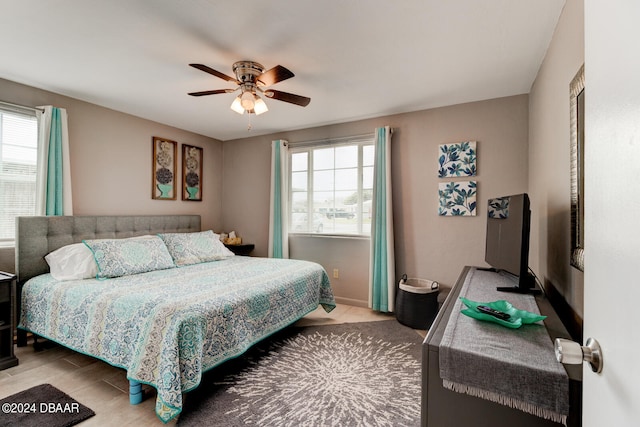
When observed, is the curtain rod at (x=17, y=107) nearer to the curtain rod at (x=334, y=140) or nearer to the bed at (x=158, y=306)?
the bed at (x=158, y=306)

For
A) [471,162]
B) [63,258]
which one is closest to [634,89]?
[471,162]

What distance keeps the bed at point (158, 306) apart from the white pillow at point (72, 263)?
0.06m

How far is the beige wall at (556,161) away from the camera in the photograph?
1.55 m

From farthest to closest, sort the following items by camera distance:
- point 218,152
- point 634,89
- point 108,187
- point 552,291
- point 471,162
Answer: point 218,152 → point 108,187 → point 471,162 → point 552,291 → point 634,89

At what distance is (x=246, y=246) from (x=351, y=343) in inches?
90.9

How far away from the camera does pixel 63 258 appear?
8.85 ft

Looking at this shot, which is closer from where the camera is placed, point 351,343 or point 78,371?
point 78,371

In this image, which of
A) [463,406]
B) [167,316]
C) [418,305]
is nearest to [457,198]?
[418,305]

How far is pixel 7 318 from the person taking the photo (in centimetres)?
238

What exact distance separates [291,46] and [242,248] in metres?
3.07

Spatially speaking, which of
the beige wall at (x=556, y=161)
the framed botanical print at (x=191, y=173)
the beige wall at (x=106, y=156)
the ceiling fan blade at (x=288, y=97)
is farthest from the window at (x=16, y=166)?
the beige wall at (x=556, y=161)

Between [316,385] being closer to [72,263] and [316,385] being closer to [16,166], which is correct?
[72,263]

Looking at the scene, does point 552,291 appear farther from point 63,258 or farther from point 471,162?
point 63,258

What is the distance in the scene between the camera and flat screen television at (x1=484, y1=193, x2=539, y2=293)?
1.77 m
